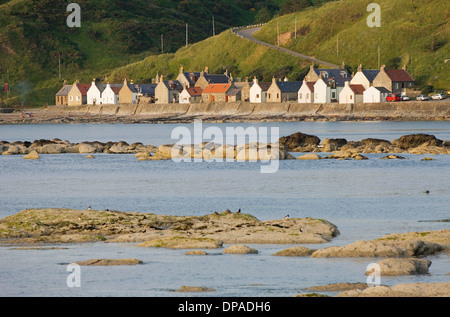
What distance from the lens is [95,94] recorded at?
6555 inches

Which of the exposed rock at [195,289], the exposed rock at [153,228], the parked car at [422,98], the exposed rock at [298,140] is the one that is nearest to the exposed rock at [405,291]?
the exposed rock at [195,289]

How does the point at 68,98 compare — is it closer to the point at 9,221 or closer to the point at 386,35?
the point at 386,35

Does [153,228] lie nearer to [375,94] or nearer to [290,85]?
[375,94]

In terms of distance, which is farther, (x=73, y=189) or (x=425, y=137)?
(x=425, y=137)

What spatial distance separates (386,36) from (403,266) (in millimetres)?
133490

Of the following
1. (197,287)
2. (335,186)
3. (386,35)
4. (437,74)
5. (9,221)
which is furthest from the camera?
(386,35)

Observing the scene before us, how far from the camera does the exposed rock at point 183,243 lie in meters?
29.0

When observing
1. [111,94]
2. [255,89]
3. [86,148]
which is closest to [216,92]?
[255,89]

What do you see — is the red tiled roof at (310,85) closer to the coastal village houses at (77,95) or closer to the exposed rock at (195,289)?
the coastal village houses at (77,95)

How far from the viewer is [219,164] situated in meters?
66.6

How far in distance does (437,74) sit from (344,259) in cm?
11501

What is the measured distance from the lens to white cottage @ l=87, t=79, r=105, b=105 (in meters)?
166

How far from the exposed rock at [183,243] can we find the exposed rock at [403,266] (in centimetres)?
661

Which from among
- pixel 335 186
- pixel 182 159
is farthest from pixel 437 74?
pixel 335 186
